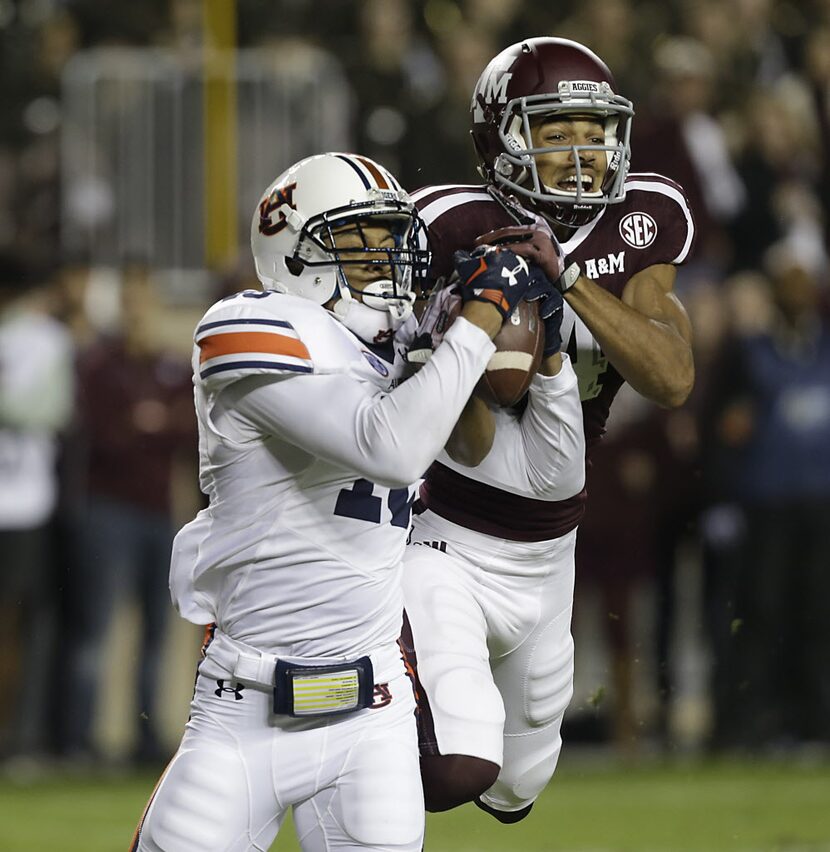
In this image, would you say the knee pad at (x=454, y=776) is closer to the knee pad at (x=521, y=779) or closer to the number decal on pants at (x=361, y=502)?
the knee pad at (x=521, y=779)

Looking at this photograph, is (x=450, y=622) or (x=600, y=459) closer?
(x=450, y=622)

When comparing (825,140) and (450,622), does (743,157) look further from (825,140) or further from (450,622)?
(450,622)

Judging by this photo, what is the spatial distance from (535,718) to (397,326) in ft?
3.86

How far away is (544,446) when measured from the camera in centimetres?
384

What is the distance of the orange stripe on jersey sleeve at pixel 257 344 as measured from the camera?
10.3ft

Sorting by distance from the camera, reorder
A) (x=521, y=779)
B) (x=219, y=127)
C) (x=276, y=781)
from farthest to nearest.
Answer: (x=219, y=127)
(x=521, y=779)
(x=276, y=781)

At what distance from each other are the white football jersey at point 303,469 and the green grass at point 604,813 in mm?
2615

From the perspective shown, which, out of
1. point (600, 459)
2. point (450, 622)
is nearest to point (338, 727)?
point (450, 622)

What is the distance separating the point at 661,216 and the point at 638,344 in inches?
18.2

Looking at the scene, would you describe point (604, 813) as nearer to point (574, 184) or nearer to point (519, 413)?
point (519, 413)

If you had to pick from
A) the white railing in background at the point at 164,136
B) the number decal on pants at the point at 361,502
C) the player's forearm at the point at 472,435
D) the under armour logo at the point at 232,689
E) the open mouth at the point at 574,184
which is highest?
the white railing in background at the point at 164,136

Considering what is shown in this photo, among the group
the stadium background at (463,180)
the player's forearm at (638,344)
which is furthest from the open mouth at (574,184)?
the stadium background at (463,180)

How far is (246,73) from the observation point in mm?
9000

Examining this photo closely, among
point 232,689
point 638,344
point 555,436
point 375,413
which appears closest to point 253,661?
point 232,689
